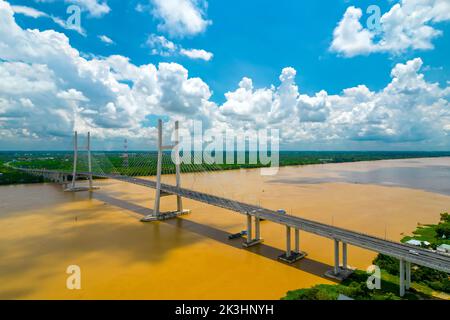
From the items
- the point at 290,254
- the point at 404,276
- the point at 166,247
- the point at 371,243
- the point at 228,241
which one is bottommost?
the point at 166,247

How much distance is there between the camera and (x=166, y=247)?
15.8 metres

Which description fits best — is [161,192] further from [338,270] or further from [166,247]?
[338,270]

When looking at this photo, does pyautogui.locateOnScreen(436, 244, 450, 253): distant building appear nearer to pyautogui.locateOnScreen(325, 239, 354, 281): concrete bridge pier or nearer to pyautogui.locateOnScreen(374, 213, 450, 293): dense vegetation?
pyautogui.locateOnScreen(374, 213, 450, 293): dense vegetation

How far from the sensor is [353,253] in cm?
1429

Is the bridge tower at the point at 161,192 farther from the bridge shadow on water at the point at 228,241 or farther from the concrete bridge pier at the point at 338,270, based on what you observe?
Result: the concrete bridge pier at the point at 338,270

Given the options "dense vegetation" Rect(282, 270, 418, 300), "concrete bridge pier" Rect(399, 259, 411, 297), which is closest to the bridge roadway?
"concrete bridge pier" Rect(399, 259, 411, 297)

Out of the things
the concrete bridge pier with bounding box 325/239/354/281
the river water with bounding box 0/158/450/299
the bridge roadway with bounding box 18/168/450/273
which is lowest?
the river water with bounding box 0/158/450/299

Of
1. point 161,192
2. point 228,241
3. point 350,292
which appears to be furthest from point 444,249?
point 161,192

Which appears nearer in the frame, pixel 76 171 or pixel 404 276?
pixel 404 276

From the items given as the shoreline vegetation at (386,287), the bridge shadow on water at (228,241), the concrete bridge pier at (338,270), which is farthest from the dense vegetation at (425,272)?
the bridge shadow on water at (228,241)

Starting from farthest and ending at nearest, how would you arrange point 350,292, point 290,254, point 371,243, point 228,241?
point 228,241, point 290,254, point 371,243, point 350,292

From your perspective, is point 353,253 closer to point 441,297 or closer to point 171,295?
point 441,297

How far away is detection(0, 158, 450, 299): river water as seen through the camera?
36.3ft

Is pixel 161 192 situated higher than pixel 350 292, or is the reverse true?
pixel 161 192
